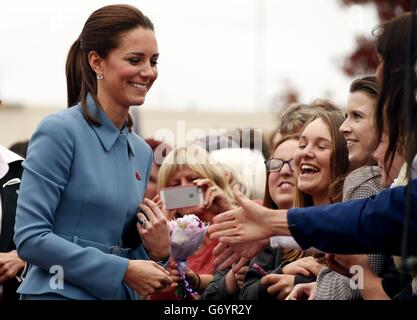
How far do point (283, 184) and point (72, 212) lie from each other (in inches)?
71.9

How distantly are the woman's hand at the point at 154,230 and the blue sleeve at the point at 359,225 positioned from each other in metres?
0.94

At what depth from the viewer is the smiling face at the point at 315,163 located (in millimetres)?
5254

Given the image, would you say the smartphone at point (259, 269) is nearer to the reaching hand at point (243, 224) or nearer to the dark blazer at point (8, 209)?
the dark blazer at point (8, 209)

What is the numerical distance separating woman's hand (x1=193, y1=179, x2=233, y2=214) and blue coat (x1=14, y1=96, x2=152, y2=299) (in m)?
1.94

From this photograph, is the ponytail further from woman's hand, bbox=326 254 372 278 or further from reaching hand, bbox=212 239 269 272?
woman's hand, bbox=326 254 372 278

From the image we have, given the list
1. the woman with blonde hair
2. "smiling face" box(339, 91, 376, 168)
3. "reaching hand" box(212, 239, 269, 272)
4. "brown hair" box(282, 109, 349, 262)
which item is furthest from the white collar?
"smiling face" box(339, 91, 376, 168)

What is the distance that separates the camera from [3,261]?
550cm

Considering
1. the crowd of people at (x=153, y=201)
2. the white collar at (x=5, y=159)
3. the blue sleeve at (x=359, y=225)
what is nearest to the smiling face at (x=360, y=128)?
the crowd of people at (x=153, y=201)

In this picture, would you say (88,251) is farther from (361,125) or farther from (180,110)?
(180,110)

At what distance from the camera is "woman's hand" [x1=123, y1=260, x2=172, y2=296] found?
434 centimetres

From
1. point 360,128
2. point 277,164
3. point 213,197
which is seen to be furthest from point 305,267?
point 213,197

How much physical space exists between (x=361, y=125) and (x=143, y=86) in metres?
1.04

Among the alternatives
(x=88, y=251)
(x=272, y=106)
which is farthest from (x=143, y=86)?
(x=272, y=106)
